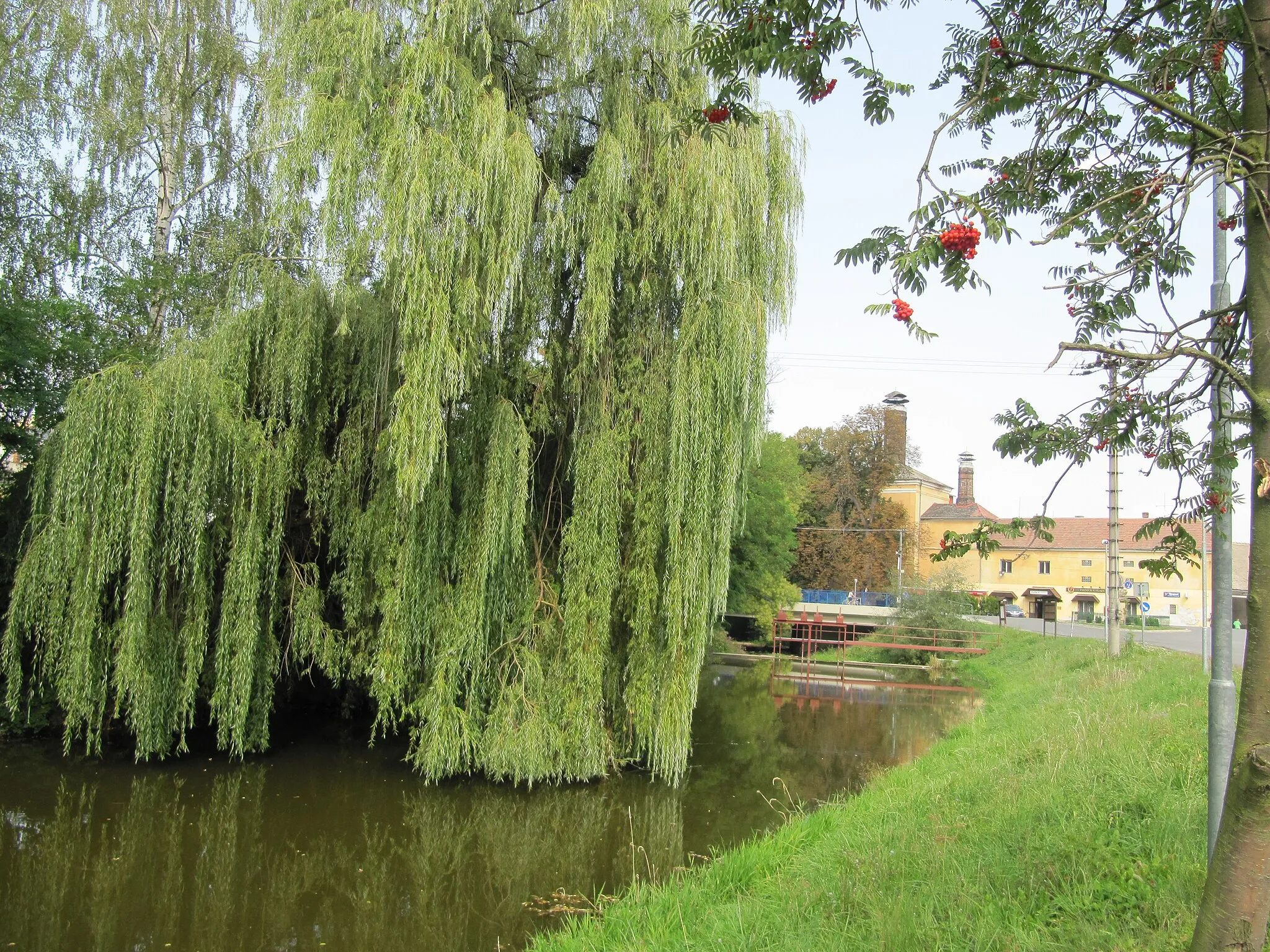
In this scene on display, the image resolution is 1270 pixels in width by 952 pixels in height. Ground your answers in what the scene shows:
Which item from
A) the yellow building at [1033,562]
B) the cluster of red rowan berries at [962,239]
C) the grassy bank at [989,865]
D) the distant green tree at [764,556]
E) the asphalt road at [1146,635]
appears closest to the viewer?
the cluster of red rowan berries at [962,239]

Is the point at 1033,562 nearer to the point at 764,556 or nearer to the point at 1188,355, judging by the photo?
the point at 764,556

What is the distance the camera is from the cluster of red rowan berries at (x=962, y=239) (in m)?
2.89

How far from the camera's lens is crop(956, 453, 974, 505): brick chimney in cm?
5191

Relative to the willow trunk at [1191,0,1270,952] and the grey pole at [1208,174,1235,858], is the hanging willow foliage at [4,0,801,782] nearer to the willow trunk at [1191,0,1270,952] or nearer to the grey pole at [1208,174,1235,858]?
the grey pole at [1208,174,1235,858]

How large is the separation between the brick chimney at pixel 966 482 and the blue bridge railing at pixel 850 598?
19.3 metres

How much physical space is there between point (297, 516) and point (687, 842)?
586 centimetres

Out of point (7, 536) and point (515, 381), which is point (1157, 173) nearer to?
point (515, 381)

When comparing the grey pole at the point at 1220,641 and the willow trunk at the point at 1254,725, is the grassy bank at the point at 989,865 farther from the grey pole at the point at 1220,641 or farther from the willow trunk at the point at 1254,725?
the willow trunk at the point at 1254,725

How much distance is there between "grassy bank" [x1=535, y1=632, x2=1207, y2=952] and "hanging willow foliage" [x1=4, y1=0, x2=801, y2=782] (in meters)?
3.00

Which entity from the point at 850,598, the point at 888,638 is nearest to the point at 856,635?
the point at 888,638

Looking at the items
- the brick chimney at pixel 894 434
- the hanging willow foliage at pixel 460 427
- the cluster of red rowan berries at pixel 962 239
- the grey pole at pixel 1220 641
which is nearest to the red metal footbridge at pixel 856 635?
the brick chimney at pixel 894 434

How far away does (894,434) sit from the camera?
42.9 m

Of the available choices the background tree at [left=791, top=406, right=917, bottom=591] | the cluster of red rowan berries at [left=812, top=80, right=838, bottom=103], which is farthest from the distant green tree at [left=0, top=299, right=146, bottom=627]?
the background tree at [left=791, top=406, right=917, bottom=591]

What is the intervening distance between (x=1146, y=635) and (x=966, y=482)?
25063 millimetres
